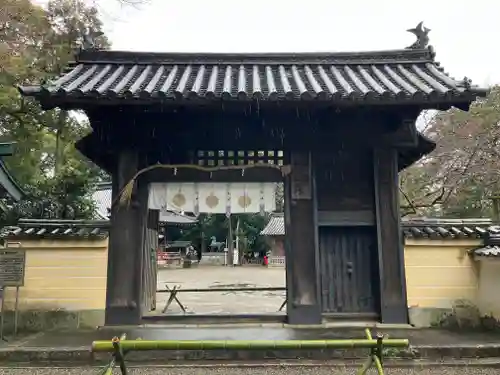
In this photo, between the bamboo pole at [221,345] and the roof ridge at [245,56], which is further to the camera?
the roof ridge at [245,56]

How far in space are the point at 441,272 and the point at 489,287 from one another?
2.57 feet

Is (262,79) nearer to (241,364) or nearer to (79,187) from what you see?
(241,364)

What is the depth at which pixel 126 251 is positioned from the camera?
7.63 meters

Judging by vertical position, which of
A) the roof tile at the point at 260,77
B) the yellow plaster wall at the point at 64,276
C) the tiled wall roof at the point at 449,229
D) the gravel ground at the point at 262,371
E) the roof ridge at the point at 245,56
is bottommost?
the gravel ground at the point at 262,371

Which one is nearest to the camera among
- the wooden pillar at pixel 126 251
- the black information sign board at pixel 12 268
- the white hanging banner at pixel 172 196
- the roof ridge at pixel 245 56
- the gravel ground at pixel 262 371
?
the gravel ground at pixel 262 371

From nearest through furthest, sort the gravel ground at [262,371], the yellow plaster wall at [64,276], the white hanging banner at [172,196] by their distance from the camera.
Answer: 1. the gravel ground at [262,371]
2. the yellow plaster wall at [64,276]
3. the white hanging banner at [172,196]

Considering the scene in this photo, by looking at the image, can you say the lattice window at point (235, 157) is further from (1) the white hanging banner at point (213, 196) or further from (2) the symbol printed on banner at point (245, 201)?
(2) the symbol printed on banner at point (245, 201)

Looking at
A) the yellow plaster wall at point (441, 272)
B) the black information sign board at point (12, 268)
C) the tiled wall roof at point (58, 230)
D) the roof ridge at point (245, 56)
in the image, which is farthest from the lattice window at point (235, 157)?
the black information sign board at point (12, 268)

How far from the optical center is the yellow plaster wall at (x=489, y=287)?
7285mm

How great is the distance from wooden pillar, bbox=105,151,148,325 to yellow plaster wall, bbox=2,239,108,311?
19 centimetres

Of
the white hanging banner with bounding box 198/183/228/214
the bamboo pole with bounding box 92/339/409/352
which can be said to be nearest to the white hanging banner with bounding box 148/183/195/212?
the white hanging banner with bounding box 198/183/228/214

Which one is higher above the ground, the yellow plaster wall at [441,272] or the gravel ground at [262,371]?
the yellow plaster wall at [441,272]

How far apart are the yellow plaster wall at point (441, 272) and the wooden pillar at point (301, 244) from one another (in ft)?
5.64

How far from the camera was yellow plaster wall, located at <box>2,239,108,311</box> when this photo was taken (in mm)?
7582
